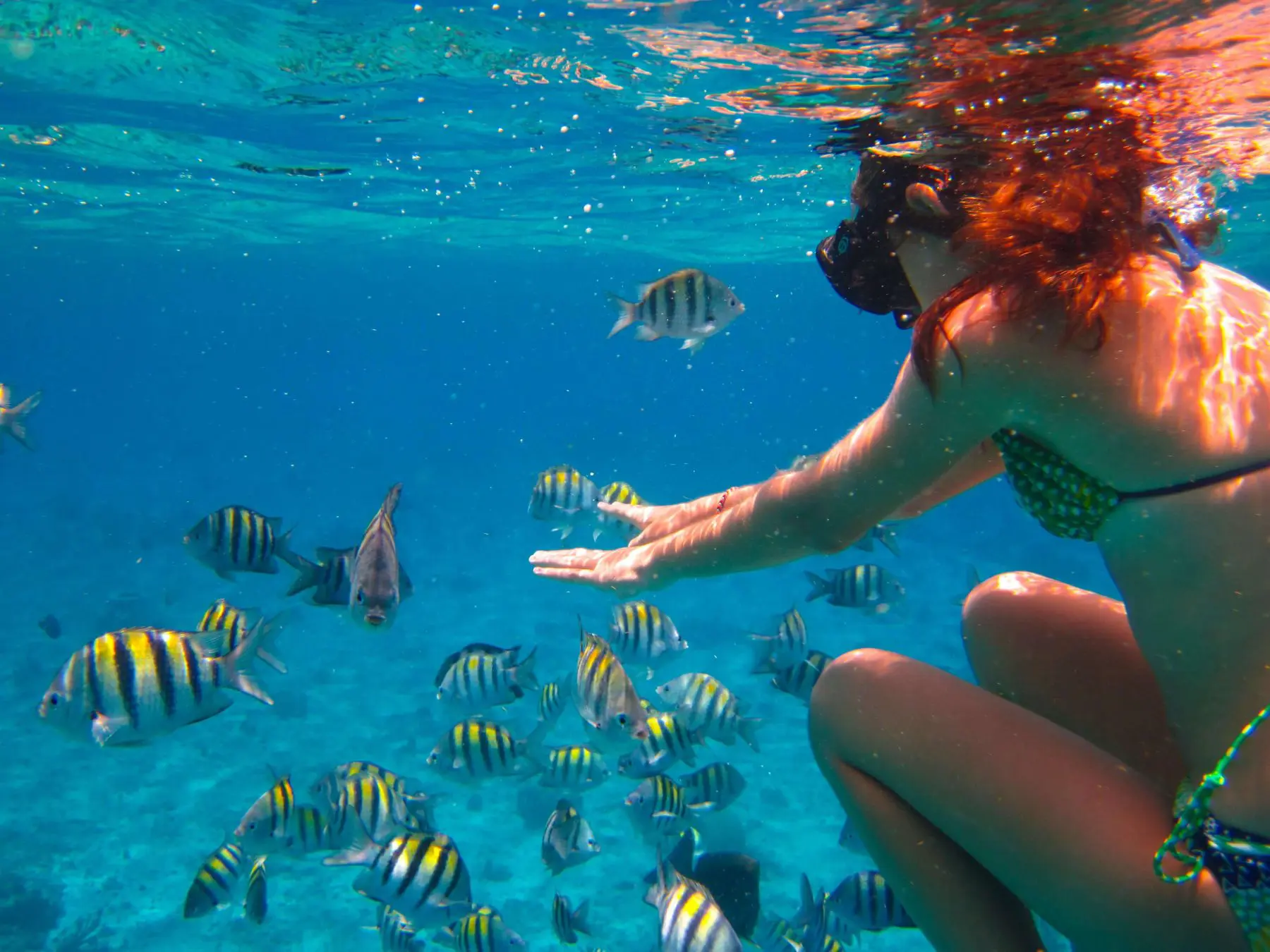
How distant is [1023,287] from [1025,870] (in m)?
1.50

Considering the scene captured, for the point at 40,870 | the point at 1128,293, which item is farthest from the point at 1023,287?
the point at 40,870

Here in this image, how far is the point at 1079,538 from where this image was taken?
7.20ft

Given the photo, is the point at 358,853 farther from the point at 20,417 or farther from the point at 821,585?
A: the point at 20,417

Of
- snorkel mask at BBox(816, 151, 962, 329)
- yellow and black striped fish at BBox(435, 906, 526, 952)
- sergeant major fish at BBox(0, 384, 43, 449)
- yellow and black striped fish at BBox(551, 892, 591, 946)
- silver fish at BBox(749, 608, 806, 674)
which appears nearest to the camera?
snorkel mask at BBox(816, 151, 962, 329)

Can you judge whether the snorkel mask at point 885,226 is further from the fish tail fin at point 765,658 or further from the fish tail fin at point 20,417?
the fish tail fin at point 20,417

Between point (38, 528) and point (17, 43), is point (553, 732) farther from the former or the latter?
point (38, 528)

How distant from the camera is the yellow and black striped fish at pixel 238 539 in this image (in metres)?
5.96

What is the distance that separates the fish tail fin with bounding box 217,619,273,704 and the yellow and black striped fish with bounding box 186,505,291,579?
135 cm

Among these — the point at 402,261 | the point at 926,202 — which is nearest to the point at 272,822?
the point at 926,202

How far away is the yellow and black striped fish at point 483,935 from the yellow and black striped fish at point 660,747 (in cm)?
164

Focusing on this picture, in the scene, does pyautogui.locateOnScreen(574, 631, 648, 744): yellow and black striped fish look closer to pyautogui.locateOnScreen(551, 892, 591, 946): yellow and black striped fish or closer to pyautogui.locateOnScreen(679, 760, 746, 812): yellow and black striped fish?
pyautogui.locateOnScreen(679, 760, 746, 812): yellow and black striped fish

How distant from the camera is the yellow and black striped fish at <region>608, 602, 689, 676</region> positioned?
677cm

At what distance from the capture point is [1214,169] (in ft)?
30.7

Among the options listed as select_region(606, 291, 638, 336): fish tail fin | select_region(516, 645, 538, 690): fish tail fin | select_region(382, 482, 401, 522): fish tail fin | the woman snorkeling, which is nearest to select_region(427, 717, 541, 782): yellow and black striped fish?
select_region(516, 645, 538, 690): fish tail fin
